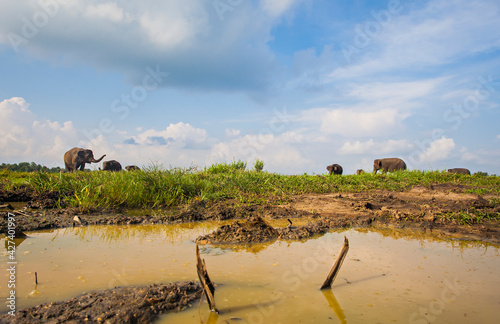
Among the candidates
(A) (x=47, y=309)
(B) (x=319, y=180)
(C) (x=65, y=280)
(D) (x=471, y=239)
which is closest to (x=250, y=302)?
(A) (x=47, y=309)

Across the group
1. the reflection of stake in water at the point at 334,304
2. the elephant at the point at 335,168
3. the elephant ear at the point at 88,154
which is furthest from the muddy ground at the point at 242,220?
the elephant ear at the point at 88,154

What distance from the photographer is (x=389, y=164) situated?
2120 cm

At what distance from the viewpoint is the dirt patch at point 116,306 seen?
87.9 inches

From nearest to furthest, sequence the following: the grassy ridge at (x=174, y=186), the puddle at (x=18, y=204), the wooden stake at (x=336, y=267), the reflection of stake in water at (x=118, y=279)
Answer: the wooden stake at (x=336, y=267), the reflection of stake in water at (x=118, y=279), the puddle at (x=18, y=204), the grassy ridge at (x=174, y=186)

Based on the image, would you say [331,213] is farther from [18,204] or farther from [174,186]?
[18,204]

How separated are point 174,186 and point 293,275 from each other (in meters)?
5.51

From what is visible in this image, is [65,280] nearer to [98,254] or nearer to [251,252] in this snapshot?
[98,254]

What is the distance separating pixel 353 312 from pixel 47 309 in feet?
7.22

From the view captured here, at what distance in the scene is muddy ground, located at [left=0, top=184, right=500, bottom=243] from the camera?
215 inches

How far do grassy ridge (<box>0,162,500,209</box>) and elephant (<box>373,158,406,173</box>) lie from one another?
396 inches

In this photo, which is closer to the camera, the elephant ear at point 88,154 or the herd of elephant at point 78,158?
the herd of elephant at point 78,158

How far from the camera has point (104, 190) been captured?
24.2ft

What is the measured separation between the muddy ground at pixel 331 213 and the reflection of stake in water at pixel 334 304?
2047 mm

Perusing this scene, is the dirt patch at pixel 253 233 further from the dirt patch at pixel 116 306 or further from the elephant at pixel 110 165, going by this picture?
the elephant at pixel 110 165
